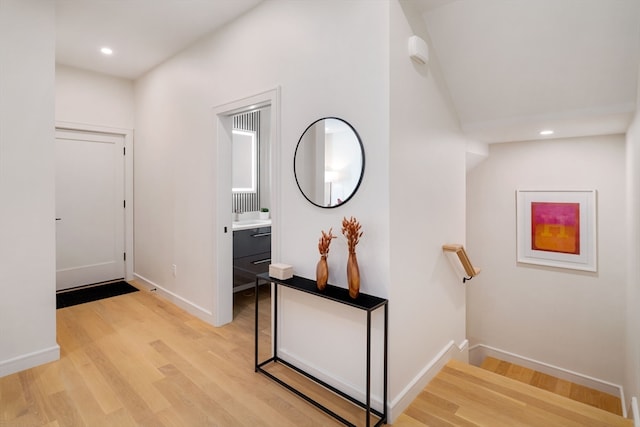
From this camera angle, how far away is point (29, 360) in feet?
7.91

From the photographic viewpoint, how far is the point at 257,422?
73.5 inches

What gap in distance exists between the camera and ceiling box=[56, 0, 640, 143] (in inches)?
77.0

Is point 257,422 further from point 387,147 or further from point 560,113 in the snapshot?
point 560,113

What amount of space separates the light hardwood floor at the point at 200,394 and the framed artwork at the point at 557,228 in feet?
5.50

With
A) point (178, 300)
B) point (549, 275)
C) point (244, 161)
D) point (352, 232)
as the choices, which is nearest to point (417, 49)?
point (352, 232)

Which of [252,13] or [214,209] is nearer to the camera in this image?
[252,13]

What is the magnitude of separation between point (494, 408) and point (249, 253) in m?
2.71

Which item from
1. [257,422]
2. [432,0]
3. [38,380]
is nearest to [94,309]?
[38,380]

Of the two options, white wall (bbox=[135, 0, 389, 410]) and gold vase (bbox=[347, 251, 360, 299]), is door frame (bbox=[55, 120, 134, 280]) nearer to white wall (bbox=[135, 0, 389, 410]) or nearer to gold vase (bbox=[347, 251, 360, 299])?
white wall (bbox=[135, 0, 389, 410])

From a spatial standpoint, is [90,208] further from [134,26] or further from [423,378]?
[423,378]

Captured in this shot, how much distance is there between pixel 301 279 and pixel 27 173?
2049 mm

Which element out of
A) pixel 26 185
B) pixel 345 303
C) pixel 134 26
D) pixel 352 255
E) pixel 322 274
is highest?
pixel 134 26

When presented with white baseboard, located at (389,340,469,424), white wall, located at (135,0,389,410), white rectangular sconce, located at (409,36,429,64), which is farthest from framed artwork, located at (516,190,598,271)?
white wall, located at (135,0,389,410)

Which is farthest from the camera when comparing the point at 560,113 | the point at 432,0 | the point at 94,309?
the point at 94,309
